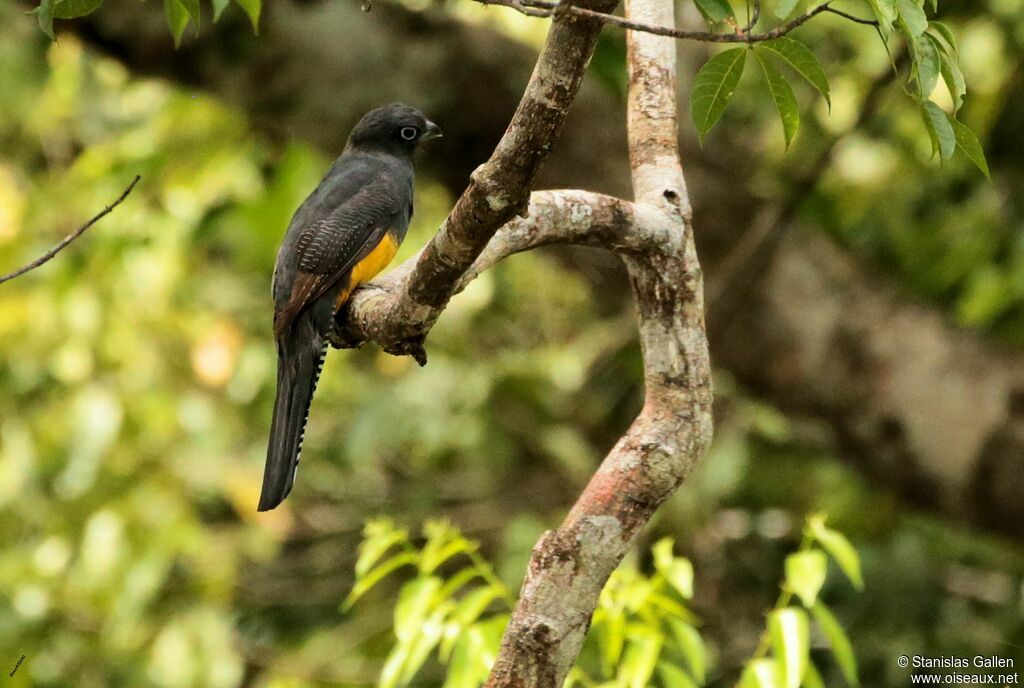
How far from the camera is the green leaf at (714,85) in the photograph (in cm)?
221

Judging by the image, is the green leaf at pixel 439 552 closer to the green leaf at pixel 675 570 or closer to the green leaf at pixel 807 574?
the green leaf at pixel 675 570

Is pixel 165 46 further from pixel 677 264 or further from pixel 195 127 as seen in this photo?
pixel 677 264

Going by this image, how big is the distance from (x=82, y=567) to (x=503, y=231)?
429 cm

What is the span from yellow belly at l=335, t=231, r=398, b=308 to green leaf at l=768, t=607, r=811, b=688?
162cm

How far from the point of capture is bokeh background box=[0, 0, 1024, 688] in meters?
5.22

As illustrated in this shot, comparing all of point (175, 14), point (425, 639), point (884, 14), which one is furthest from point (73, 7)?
point (425, 639)

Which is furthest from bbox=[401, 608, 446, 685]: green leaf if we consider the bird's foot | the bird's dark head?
the bird's dark head

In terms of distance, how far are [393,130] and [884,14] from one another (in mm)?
2963

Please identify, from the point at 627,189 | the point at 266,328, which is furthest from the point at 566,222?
the point at 266,328

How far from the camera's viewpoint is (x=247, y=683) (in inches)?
270

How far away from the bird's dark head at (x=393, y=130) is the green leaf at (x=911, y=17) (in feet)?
9.42

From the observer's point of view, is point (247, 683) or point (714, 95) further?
point (247, 683)

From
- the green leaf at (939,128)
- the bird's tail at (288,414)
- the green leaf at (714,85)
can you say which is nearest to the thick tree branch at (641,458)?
the green leaf at (714,85)

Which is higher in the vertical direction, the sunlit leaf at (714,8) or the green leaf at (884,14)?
the sunlit leaf at (714,8)
